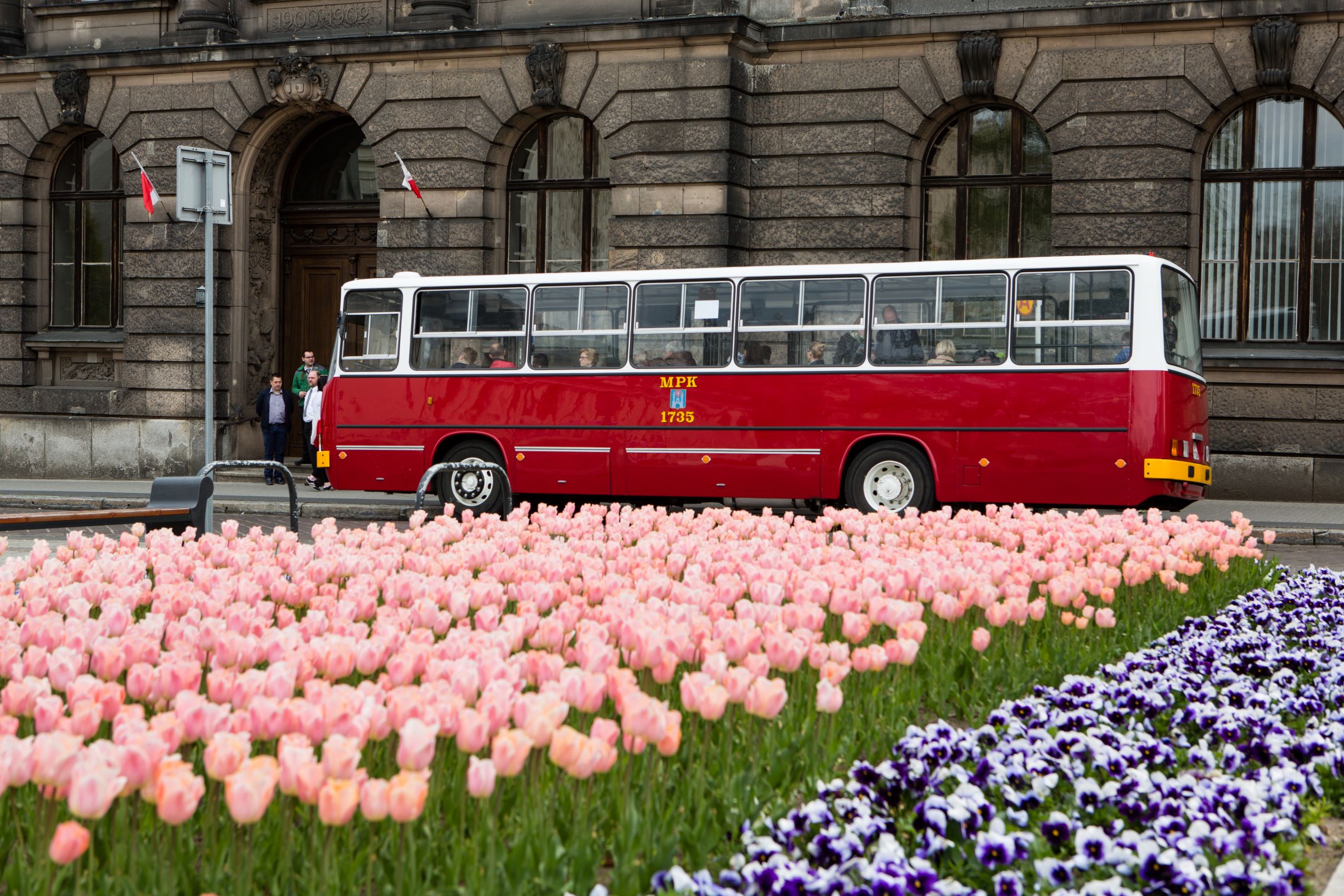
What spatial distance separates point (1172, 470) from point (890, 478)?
2787 millimetres

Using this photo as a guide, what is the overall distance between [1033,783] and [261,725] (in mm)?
1924

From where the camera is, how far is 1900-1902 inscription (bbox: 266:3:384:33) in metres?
24.1

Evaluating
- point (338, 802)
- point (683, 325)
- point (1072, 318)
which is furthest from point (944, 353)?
point (338, 802)

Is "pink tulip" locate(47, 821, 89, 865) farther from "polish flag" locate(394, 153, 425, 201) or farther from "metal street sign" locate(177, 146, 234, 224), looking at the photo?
"polish flag" locate(394, 153, 425, 201)

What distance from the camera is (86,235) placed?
2644 cm

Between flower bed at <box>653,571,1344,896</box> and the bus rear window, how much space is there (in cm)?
1418

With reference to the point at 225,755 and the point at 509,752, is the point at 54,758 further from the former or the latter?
the point at 509,752

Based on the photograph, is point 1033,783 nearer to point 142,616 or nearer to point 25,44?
point 142,616

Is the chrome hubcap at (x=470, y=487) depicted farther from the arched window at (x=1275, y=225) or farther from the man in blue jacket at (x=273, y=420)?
the arched window at (x=1275, y=225)

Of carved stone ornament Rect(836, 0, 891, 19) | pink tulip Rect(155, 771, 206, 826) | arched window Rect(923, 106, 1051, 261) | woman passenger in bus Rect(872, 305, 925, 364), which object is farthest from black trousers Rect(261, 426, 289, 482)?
pink tulip Rect(155, 771, 206, 826)

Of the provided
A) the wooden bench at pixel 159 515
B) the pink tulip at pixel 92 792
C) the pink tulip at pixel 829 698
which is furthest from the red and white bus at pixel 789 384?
the pink tulip at pixel 92 792

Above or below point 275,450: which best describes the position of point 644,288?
above

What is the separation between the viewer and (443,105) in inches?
914

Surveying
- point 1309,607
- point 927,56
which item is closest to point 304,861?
point 1309,607
